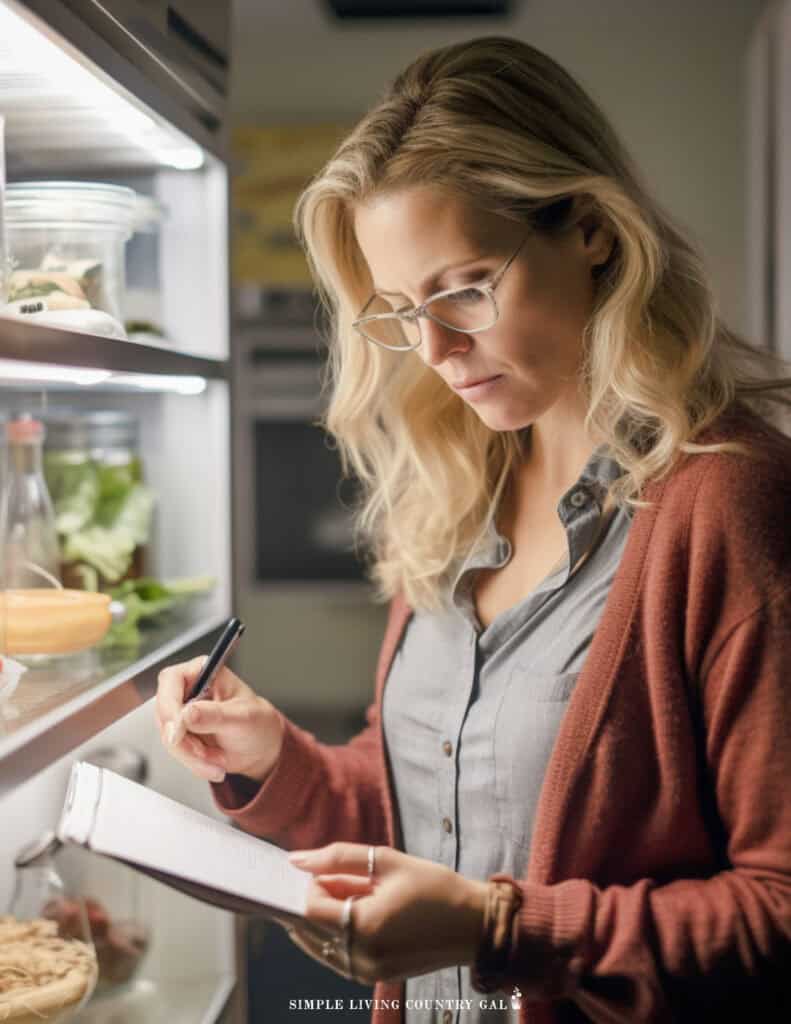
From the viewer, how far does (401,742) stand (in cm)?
116

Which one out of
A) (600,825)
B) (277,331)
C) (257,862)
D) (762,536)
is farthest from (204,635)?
(277,331)

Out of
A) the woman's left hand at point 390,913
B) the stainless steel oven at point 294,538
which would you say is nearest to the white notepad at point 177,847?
the woman's left hand at point 390,913

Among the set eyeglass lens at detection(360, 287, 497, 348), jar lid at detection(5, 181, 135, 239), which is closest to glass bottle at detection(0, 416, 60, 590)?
jar lid at detection(5, 181, 135, 239)

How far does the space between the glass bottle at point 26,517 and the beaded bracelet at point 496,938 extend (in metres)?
0.59

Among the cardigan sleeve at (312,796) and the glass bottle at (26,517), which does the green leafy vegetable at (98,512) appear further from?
the cardigan sleeve at (312,796)

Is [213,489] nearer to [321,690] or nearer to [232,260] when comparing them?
[232,260]

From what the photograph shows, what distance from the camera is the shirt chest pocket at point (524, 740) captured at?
3.28ft

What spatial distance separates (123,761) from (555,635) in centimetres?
60

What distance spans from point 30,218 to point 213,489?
1.49 ft

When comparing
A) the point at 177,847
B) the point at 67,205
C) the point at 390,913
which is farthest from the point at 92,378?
the point at 390,913

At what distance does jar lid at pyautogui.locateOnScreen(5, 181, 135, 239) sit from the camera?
1.07 m

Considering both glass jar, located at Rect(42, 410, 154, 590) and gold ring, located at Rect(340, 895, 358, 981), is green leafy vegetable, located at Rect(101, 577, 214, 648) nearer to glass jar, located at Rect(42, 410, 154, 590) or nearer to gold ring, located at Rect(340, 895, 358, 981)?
glass jar, located at Rect(42, 410, 154, 590)

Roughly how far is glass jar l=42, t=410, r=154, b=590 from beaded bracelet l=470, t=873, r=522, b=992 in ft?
2.04

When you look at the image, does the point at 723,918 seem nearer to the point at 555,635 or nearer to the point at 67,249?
the point at 555,635
